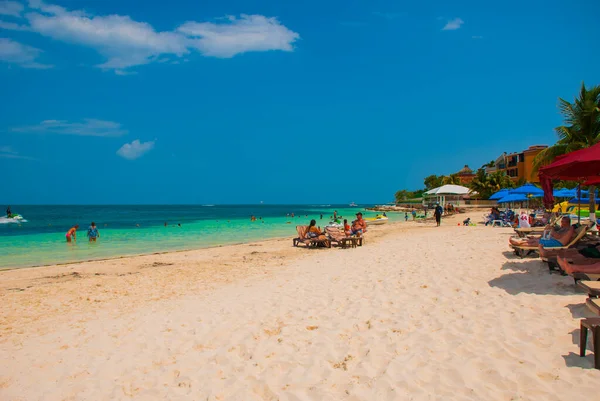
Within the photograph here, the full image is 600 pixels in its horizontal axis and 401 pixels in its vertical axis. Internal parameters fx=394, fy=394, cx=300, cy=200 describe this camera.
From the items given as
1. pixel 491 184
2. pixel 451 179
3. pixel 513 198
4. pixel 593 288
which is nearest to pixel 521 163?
Result: pixel 491 184

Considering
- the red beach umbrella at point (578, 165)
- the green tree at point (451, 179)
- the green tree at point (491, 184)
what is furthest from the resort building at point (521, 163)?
the red beach umbrella at point (578, 165)

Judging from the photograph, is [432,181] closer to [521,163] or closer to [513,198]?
[521,163]

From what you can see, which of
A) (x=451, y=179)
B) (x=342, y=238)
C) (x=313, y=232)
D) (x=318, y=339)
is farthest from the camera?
(x=451, y=179)

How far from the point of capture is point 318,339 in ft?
15.1

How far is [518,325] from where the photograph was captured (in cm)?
447

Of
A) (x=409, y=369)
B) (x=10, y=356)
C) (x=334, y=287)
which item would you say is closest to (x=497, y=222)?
(x=334, y=287)

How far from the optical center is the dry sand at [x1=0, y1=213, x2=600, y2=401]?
3.46 m

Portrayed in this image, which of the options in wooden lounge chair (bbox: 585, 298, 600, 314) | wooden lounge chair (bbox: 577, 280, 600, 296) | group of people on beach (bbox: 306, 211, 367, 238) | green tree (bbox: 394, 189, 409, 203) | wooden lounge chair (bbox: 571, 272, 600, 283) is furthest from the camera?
green tree (bbox: 394, 189, 409, 203)

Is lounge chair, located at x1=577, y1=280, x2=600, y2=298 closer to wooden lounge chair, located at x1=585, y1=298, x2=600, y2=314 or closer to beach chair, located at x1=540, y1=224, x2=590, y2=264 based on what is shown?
wooden lounge chair, located at x1=585, y1=298, x2=600, y2=314

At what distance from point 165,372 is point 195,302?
3.00m

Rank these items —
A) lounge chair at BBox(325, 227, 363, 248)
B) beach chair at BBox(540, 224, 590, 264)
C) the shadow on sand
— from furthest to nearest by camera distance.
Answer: lounge chair at BBox(325, 227, 363, 248) → beach chair at BBox(540, 224, 590, 264) → the shadow on sand

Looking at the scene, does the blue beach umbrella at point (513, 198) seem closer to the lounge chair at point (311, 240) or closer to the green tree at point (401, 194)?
the lounge chair at point (311, 240)

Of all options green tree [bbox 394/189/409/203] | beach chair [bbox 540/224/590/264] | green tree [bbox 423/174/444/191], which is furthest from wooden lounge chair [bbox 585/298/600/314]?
green tree [bbox 394/189/409/203]

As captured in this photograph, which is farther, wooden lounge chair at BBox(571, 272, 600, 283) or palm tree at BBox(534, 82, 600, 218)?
palm tree at BBox(534, 82, 600, 218)
